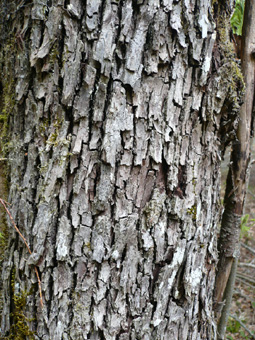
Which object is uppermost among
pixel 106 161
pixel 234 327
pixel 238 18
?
pixel 238 18

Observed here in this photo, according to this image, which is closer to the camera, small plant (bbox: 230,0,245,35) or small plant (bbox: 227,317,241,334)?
small plant (bbox: 230,0,245,35)

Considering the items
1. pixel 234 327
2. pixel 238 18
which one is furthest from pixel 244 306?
pixel 238 18

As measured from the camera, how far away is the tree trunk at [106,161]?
1.14m

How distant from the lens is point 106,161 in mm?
1152

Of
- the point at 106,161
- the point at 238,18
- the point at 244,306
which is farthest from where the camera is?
the point at 244,306

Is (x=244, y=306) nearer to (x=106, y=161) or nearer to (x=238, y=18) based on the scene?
(x=238, y=18)

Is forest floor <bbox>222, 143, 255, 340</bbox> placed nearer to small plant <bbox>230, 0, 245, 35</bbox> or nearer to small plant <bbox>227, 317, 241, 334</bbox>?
small plant <bbox>227, 317, 241, 334</bbox>

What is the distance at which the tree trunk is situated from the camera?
3.74 ft

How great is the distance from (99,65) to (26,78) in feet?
1.12

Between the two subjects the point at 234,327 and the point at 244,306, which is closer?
the point at 234,327

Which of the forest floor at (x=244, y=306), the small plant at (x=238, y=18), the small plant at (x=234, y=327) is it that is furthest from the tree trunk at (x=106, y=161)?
the small plant at (x=234, y=327)

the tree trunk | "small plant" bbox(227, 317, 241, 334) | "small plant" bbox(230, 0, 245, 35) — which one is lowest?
"small plant" bbox(227, 317, 241, 334)

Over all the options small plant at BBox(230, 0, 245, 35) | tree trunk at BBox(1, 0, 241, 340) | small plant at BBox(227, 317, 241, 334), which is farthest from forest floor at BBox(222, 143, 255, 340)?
tree trunk at BBox(1, 0, 241, 340)

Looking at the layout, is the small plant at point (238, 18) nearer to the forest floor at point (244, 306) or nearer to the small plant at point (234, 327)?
the forest floor at point (244, 306)
